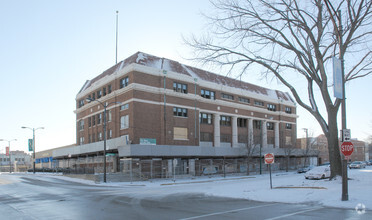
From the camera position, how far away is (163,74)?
44594 millimetres

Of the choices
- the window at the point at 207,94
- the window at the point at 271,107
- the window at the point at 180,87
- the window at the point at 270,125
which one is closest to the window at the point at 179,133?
the window at the point at 180,87

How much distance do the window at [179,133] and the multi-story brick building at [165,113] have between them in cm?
14

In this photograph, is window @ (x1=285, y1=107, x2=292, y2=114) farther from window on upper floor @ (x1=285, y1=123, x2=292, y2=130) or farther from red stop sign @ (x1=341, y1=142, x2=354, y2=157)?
red stop sign @ (x1=341, y1=142, x2=354, y2=157)

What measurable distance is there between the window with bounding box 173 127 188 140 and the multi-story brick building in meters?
0.14

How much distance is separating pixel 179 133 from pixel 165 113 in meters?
3.73

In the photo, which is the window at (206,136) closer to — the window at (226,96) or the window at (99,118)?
the window at (226,96)

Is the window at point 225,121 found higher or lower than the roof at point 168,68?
lower

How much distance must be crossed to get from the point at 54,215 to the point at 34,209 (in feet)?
8.47

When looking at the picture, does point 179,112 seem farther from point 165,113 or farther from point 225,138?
point 225,138

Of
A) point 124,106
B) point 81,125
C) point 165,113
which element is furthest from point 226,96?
point 81,125

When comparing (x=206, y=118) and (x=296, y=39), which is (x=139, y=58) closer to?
(x=206, y=118)

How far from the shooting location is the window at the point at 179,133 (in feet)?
148

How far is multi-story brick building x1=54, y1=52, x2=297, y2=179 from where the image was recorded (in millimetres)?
41625

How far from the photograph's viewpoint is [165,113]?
44.2m
